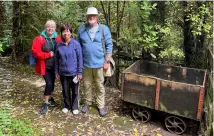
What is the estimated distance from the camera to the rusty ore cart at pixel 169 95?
416 cm

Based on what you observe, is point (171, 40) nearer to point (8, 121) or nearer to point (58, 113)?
point (58, 113)

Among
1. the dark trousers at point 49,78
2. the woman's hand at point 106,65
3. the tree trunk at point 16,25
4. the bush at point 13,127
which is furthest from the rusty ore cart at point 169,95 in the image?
the tree trunk at point 16,25

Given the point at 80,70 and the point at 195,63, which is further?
the point at 195,63

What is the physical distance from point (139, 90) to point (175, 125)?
857mm

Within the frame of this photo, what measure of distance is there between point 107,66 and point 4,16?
17.9ft

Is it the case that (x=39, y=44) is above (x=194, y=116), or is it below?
above

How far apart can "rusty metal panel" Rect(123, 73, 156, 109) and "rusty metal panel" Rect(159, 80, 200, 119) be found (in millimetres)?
187

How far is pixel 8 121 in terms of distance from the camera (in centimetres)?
448

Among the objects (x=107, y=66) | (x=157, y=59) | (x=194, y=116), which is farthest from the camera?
(x=157, y=59)

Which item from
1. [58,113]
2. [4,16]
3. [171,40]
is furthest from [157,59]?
[4,16]

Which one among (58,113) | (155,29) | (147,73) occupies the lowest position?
(58,113)

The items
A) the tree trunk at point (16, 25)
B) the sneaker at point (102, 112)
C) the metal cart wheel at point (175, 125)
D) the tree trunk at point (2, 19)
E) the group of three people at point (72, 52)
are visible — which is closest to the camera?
the metal cart wheel at point (175, 125)

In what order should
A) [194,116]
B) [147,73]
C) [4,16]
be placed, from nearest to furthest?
1. [194,116]
2. [147,73]
3. [4,16]

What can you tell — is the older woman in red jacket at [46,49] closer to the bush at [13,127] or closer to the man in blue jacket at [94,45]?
the man in blue jacket at [94,45]
